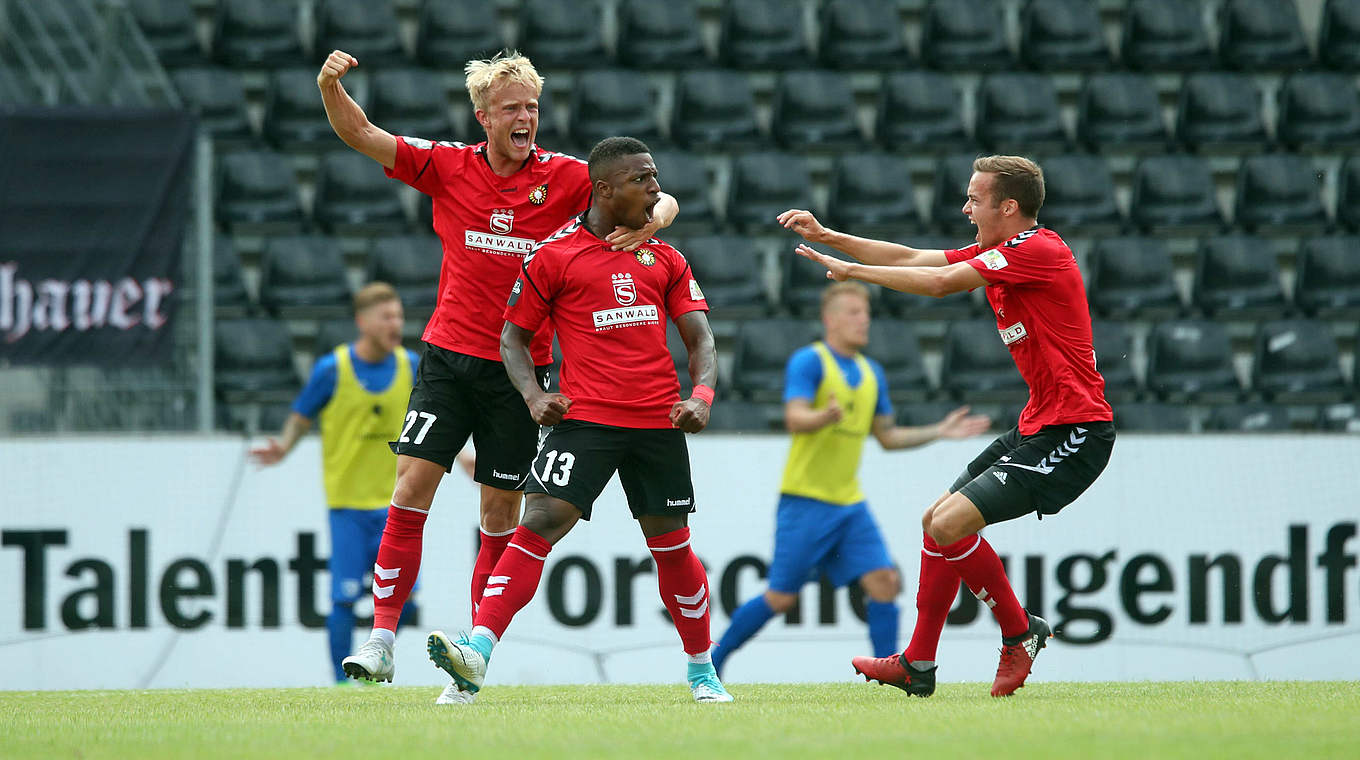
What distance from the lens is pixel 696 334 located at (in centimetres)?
525

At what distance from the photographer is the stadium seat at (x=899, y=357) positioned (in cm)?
1041

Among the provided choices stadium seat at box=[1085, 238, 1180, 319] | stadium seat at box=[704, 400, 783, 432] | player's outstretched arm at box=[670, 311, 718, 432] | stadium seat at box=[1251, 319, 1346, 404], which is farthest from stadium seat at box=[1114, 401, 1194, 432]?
player's outstretched arm at box=[670, 311, 718, 432]

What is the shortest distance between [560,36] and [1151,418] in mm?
5347

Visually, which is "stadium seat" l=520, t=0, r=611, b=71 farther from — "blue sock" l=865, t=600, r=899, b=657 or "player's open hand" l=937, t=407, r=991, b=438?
"blue sock" l=865, t=600, r=899, b=657

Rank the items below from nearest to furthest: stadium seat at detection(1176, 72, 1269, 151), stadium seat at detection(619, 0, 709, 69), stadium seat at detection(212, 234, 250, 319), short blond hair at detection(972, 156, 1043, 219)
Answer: short blond hair at detection(972, 156, 1043, 219) < stadium seat at detection(212, 234, 250, 319) < stadium seat at detection(1176, 72, 1269, 151) < stadium seat at detection(619, 0, 709, 69)

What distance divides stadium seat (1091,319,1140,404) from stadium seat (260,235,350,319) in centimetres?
526

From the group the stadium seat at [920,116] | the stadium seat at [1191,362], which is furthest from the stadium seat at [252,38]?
the stadium seat at [1191,362]

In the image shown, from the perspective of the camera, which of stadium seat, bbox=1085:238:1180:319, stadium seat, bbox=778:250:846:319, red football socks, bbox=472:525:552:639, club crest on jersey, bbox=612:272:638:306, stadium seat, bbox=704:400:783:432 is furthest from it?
stadium seat, bbox=1085:238:1180:319

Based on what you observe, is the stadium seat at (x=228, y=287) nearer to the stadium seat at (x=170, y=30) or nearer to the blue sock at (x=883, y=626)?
the stadium seat at (x=170, y=30)

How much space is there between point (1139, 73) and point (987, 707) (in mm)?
8543

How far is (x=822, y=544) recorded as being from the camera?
7617 millimetres

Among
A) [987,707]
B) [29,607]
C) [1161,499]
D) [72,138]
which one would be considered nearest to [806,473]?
[1161,499]

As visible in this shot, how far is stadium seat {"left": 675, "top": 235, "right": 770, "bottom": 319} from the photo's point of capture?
1084 cm

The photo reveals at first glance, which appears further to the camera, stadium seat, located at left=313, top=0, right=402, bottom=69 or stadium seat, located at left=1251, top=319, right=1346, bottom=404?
stadium seat, located at left=313, top=0, right=402, bottom=69
